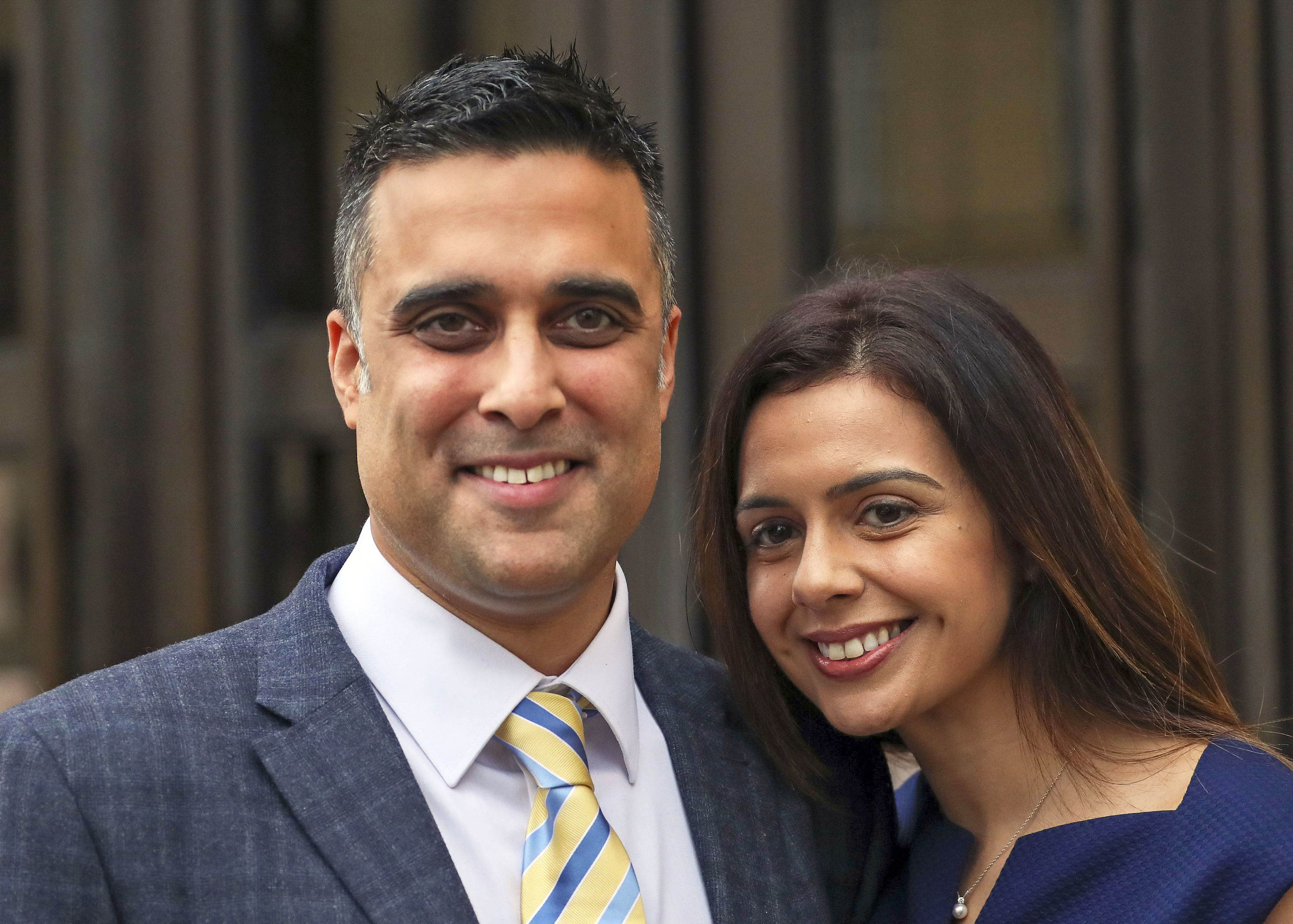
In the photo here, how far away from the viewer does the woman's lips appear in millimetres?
2307

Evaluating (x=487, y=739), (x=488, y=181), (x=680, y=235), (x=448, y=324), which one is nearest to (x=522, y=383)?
(x=448, y=324)

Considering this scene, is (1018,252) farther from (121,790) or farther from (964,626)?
(121,790)

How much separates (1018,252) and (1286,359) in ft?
3.29

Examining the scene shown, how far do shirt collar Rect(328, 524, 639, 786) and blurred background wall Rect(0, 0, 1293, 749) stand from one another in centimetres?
227

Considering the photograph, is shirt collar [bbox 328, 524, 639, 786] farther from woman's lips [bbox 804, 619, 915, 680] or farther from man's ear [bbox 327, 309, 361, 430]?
woman's lips [bbox 804, 619, 915, 680]

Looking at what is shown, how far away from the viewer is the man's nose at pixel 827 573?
2252mm

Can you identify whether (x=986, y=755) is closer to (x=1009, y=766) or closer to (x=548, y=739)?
(x=1009, y=766)

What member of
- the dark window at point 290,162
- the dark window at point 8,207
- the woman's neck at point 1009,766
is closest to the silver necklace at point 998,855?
the woman's neck at point 1009,766

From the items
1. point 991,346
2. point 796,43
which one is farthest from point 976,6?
point 991,346

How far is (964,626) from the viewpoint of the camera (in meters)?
2.30

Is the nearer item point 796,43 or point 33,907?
point 33,907

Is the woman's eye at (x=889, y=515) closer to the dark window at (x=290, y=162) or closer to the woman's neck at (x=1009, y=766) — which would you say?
the woman's neck at (x=1009, y=766)

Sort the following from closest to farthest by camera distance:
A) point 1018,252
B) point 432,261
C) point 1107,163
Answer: point 432,261
point 1107,163
point 1018,252

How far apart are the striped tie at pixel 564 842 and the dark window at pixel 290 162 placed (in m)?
4.28
